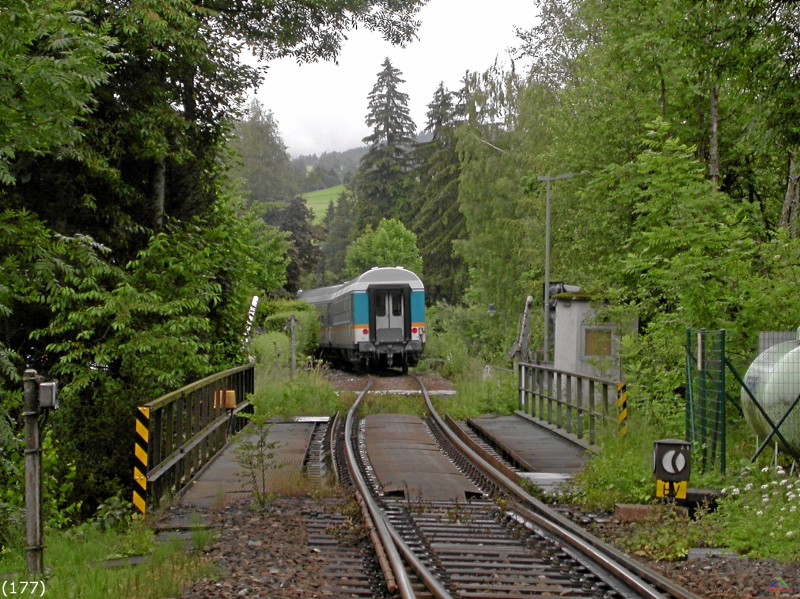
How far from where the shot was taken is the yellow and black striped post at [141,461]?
10.7 metres

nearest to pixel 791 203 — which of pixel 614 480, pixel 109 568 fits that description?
pixel 614 480

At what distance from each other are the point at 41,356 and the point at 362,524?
30.3ft

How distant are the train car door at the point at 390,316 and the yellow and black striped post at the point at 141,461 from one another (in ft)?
85.2

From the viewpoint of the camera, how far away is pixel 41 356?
17078 mm

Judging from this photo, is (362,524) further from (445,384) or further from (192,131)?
(445,384)

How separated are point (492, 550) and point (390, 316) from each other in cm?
2816

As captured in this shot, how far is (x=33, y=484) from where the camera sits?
802cm

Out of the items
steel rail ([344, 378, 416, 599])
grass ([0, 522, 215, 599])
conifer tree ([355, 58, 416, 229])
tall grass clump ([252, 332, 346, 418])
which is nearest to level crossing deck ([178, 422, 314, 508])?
steel rail ([344, 378, 416, 599])

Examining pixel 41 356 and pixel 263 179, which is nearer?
pixel 41 356

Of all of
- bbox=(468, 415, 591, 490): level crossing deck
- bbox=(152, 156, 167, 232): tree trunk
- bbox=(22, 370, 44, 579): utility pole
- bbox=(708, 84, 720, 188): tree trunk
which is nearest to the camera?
bbox=(22, 370, 44, 579): utility pole

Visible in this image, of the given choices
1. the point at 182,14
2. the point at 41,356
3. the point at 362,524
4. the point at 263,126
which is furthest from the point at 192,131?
the point at 263,126

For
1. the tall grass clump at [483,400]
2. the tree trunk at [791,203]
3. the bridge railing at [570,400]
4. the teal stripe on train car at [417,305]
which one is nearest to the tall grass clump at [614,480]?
the bridge railing at [570,400]

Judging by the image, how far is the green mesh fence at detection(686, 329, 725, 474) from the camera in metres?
12.0

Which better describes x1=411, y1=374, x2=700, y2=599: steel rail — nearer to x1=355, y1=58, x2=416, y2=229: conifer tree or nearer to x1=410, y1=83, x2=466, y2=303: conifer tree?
x1=410, y1=83, x2=466, y2=303: conifer tree
